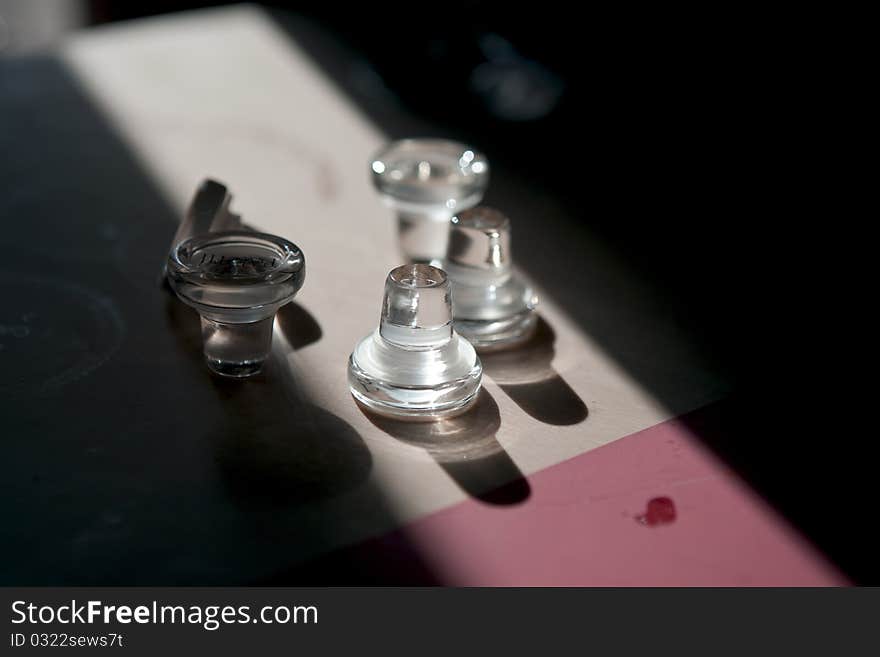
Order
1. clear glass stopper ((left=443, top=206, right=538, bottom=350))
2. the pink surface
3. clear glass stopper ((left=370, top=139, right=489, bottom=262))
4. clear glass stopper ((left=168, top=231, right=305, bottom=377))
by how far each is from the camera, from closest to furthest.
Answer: the pink surface → clear glass stopper ((left=168, top=231, right=305, bottom=377)) → clear glass stopper ((left=443, top=206, right=538, bottom=350)) → clear glass stopper ((left=370, top=139, right=489, bottom=262))

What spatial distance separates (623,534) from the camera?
74cm

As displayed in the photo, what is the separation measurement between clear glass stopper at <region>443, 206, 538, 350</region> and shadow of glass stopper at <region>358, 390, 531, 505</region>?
85mm

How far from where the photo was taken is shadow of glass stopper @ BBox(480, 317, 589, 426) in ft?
2.83

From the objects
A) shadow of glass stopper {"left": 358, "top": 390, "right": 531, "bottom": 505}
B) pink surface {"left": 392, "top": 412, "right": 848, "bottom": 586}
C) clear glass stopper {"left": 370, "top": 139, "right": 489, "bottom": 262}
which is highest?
pink surface {"left": 392, "top": 412, "right": 848, "bottom": 586}

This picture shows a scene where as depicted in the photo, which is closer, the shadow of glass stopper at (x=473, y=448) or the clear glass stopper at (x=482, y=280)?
the shadow of glass stopper at (x=473, y=448)

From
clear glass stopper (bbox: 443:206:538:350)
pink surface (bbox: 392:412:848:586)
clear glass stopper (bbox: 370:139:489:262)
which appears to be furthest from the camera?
clear glass stopper (bbox: 370:139:489:262)

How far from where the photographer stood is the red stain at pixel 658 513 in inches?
29.5

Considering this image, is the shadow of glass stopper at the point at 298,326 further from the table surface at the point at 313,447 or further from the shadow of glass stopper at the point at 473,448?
the shadow of glass stopper at the point at 473,448

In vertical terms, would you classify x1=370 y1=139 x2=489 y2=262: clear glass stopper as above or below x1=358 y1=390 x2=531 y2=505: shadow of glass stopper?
below

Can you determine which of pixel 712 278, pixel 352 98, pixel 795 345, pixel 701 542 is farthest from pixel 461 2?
pixel 701 542

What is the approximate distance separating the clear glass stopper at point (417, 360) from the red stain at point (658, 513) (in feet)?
0.54

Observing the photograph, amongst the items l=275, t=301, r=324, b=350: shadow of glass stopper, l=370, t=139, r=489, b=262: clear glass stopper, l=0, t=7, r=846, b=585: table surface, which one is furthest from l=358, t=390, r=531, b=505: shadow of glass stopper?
l=370, t=139, r=489, b=262: clear glass stopper

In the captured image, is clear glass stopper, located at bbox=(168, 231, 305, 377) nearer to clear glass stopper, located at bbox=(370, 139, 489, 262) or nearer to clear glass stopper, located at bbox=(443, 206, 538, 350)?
clear glass stopper, located at bbox=(443, 206, 538, 350)

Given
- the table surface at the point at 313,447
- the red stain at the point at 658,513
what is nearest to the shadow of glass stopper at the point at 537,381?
the table surface at the point at 313,447
